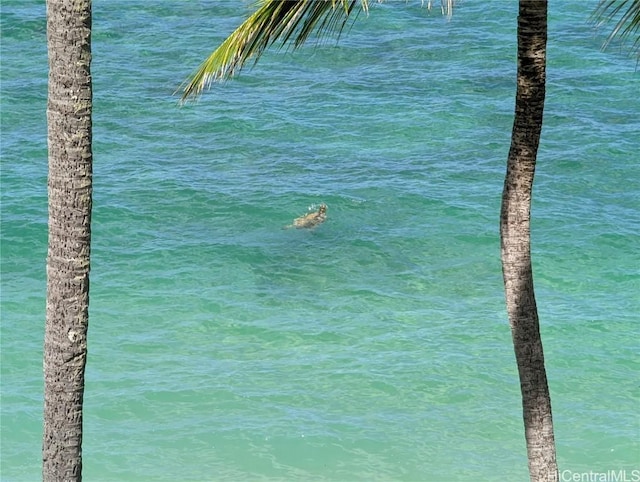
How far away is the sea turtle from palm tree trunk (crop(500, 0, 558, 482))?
43.4ft

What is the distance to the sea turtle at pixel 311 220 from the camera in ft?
74.0

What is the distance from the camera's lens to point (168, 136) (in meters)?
26.7

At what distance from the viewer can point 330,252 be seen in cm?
2130

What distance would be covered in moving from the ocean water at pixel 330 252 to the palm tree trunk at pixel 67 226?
20.1 ft

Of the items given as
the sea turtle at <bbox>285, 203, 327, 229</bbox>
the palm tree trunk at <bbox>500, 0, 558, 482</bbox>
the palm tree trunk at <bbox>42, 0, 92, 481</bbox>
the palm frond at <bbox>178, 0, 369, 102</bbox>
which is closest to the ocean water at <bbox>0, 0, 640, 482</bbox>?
the sea turtle at <bbox>285, 203, 327, 229</bbox>

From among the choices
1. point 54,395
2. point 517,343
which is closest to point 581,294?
point 517,343

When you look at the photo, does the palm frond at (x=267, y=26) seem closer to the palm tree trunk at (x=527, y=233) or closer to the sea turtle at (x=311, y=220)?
the palm tree trunk at (x=527, y=233)

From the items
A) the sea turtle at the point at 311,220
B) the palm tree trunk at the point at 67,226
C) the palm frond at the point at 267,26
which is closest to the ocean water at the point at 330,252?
the sea turtle at the point at 311,220

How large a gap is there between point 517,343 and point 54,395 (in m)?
3.63

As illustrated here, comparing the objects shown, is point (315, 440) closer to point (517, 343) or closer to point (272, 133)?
point (517, 343)

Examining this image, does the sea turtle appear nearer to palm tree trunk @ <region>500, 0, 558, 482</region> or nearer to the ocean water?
the ocean water

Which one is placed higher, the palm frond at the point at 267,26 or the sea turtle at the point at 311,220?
the palm frond at the point at 267,26

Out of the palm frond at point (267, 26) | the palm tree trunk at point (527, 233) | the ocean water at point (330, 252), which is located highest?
the palm frond at point (267, 26)

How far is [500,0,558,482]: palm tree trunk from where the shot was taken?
8.73 m
